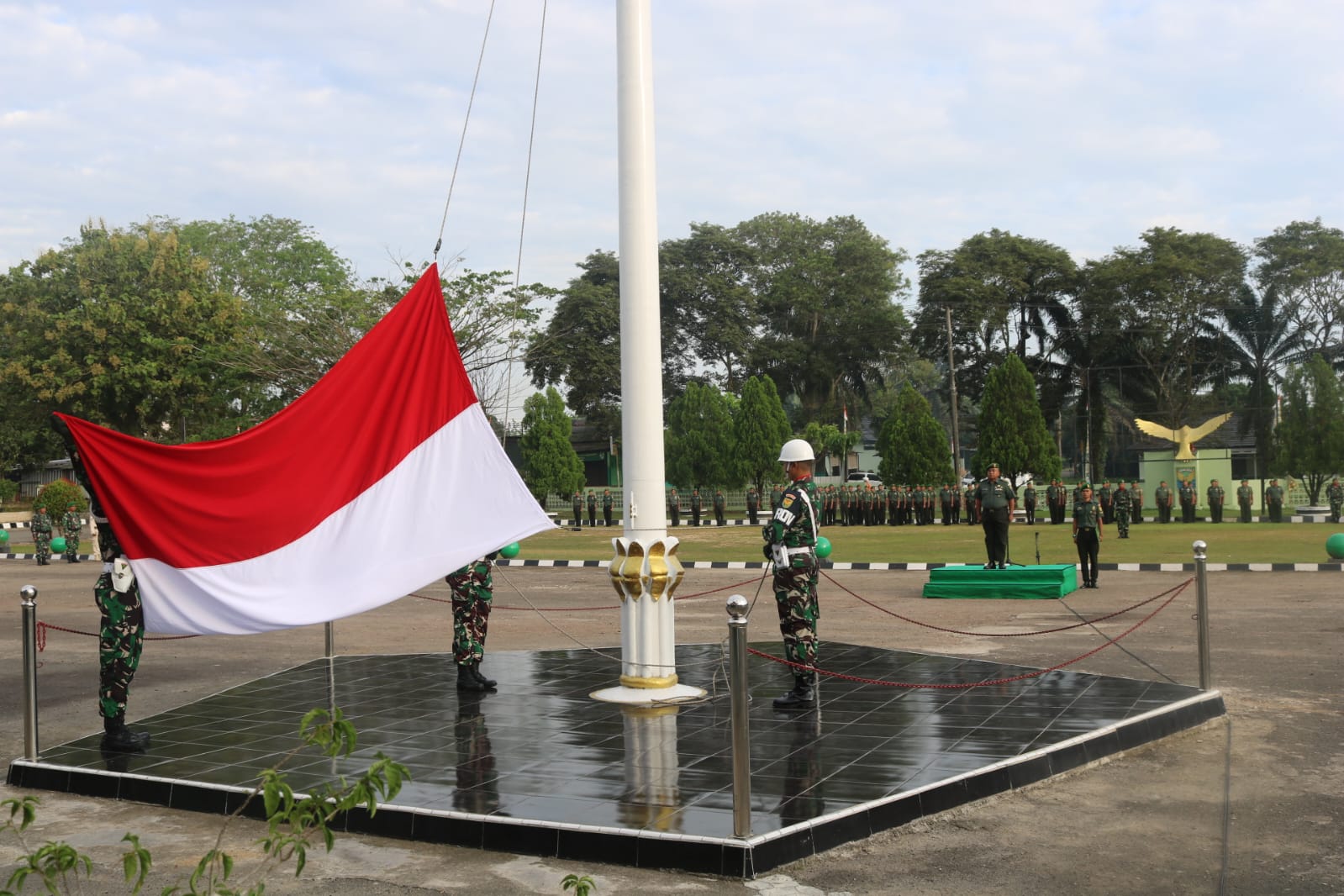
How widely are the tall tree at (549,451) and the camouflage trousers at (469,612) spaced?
38817 mm

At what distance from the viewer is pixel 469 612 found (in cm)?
921

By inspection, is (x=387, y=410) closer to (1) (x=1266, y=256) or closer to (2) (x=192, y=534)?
(2) (x=192, y=534)

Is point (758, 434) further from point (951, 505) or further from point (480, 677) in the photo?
point (480, 677)

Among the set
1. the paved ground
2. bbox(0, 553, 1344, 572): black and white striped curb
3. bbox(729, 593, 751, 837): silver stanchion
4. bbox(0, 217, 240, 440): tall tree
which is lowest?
the paved ground

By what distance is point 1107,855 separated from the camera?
5.25m

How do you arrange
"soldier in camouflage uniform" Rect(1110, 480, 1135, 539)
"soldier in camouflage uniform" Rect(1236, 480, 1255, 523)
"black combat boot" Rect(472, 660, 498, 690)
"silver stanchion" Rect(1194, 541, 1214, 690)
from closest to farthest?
"silver stanchion" Rect(1194, 541, 1214, 690) → "black combat boot" Rect(472, 660, 498, 690) → "soldier in camouflage uniform" Rect(1110, 480, 1135, 539) → "soldier in camouflage uniform" Rect(1236, 480, 1255, 523)

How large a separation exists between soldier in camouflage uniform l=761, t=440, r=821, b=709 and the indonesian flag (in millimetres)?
1718

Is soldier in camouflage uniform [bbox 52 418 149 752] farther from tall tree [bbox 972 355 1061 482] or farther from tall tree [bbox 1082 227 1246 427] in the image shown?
tall tree [bbox 1082 227 1246 427]

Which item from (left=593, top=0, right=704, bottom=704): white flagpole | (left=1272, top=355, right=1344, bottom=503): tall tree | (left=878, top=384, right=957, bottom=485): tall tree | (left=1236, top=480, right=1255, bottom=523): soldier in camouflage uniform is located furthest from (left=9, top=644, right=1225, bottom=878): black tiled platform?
(left=1272, top=355, right=1344, bottom=503): tall tree

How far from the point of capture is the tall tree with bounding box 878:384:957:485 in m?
41.9

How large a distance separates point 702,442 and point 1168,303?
69.6 feet

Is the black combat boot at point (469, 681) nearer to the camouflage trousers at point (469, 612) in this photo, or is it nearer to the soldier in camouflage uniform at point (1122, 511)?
the camouflage trousers at point (469, 612)

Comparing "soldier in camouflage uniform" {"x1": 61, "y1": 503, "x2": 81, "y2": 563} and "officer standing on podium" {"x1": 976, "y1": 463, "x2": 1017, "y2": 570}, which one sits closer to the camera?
"officer standing on podium" {"x1": 976, "y1": 463, "x2": 1017, "y2": 570}

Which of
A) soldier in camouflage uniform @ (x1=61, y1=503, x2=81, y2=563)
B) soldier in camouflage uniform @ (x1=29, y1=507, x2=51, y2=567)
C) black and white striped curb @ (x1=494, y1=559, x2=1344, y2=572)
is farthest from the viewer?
soldier in camouflage uniform @ (x1=61, y1=503, x2=81, y2=563)
